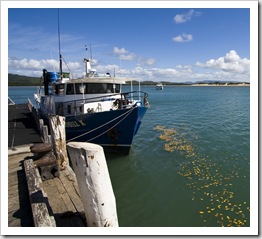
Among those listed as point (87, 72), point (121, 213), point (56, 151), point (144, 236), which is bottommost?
point (121, 213)

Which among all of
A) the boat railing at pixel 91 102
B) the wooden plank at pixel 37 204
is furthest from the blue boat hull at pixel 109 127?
the wooden plank at pixel 37 204

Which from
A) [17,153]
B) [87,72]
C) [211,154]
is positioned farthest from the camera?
[87,72]

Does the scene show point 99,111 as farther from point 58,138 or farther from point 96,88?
point 58,138

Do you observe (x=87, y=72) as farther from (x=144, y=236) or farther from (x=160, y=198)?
(x=144, y=236)

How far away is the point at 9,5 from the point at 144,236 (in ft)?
20.8

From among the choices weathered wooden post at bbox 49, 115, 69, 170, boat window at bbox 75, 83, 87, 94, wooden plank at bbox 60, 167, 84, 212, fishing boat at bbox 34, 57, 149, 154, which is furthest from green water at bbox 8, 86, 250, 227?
boat window at bbox 75, 83, 87, 94

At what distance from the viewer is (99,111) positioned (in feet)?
40.6

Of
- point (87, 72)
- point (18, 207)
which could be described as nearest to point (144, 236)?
point (18, 207)

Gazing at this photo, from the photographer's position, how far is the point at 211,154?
39.7 feet

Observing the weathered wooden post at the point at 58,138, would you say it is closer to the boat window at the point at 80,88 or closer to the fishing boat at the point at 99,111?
the fishing boat at the point at 99,111

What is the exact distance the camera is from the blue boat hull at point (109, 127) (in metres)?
11.0

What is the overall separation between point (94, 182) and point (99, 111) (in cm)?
915

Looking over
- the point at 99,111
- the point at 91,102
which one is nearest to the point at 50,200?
the point at 99,111

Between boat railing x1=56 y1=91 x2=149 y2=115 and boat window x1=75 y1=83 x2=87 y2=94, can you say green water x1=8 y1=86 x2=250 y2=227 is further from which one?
boat window x1=75 y1=83 x2=87 y2=94
